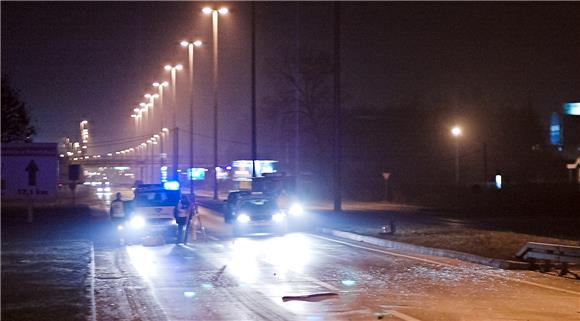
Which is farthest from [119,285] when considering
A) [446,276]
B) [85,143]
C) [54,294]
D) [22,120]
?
[85,143]

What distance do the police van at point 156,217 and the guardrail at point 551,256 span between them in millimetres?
12492

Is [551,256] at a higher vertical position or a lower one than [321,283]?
higher

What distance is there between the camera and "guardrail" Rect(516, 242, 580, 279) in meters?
17.2

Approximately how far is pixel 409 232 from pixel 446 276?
12.2m

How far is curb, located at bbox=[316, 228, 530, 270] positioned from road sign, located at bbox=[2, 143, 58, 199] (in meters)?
11.4

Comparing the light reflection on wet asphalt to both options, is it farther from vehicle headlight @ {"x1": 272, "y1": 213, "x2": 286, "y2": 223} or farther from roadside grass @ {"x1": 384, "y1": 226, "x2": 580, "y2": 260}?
vehicle headlight @ {"x1": 272, "y1": 213, "x2": 286, "y2": 223}

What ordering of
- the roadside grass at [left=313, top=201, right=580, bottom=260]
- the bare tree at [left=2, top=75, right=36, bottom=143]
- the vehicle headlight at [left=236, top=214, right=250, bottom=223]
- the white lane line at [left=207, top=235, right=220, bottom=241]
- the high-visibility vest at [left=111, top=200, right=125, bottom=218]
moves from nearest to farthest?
the roadside grass at [left=313, top=201, right=580, bottom=260] → the white lane line at [left=207, top=235, right=220, bottom=241] → the high-visibility vest at [left=111, top=200, right=125, bottom=218] → the vehicle headlight at [left=236, top=214, right=250, bottom=223] → the bare tree at [left=2, top=75, right=36, bottom=143]

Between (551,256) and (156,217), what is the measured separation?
1416 centimetres

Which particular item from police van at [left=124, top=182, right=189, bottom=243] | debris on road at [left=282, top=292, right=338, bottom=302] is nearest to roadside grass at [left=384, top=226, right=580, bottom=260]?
police van at [left=124, top=182, right=189, bottom=243]

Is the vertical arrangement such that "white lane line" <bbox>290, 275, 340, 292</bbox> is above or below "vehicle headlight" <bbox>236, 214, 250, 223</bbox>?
below

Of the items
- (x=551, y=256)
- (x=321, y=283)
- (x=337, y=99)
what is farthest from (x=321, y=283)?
(x=337, y=99)

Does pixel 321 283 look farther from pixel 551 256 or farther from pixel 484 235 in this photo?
pixel 484 235

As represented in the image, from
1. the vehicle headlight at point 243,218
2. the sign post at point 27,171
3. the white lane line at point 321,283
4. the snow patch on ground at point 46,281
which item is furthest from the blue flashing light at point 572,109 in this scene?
the sign post at point 27,171

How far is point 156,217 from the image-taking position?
27484 mm
